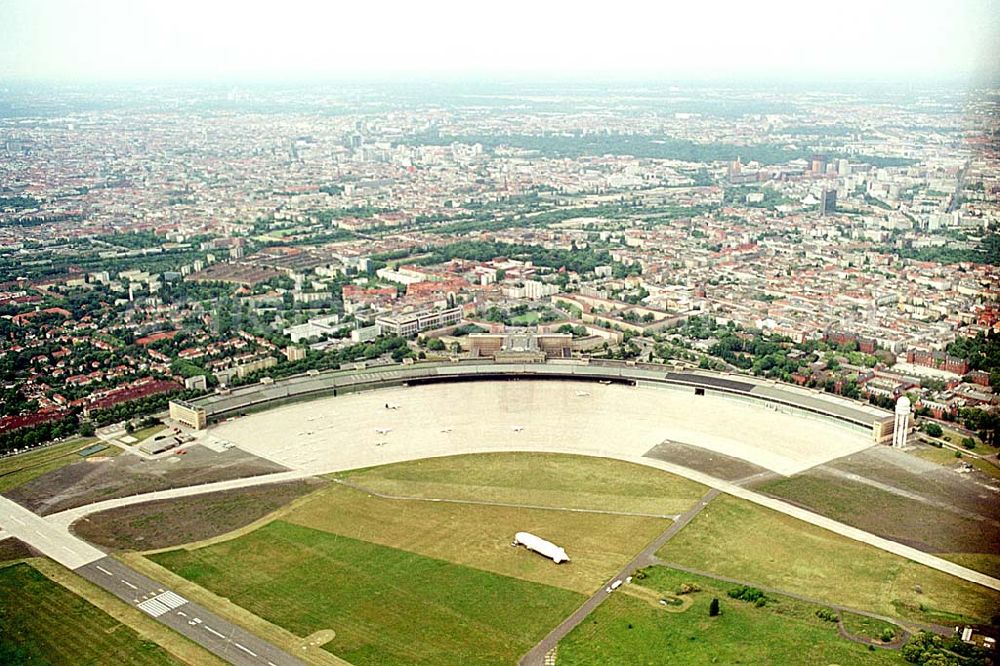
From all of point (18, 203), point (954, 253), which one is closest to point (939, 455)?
point (954, 253)

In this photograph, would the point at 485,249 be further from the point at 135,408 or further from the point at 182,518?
the point at 182,518

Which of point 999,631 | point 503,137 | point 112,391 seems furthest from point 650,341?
point 503,137

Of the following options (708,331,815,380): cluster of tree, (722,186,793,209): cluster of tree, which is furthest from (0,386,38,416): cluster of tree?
(722,186,793,209): cluster of tree

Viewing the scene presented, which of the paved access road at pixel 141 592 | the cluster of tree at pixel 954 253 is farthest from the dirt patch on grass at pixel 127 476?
the cluster of tree at pixel 954 253

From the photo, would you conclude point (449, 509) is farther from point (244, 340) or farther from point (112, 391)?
point (244, 340)

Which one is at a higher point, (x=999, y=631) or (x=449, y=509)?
(x=999, y=631)

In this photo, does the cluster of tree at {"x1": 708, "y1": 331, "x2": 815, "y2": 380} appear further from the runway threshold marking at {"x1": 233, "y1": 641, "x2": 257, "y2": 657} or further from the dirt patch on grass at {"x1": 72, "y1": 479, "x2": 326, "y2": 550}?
the runway threshold marking at {"x1": 233, "y1": 641, "x2": 257, "y2": 657}
